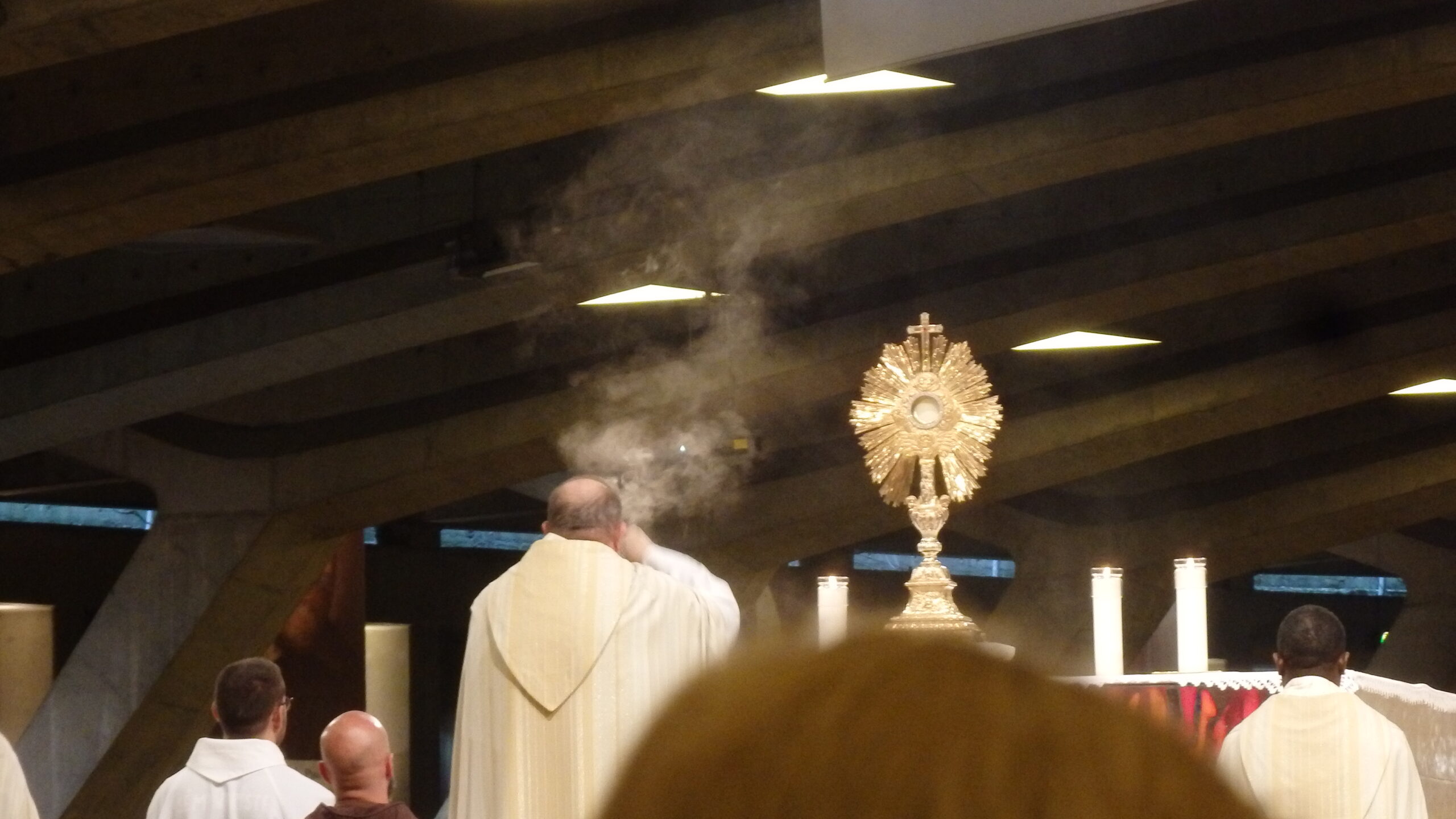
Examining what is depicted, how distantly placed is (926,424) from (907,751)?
5260 mm

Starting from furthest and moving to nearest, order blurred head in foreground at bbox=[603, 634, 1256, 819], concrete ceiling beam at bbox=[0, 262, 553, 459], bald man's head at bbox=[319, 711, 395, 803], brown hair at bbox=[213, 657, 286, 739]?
concrete ceiling beam at bbox=[0, 262, 553, 459]
brown hair at bbox=[213, 657, 286, 739]
bald man's head at bbox=[319, 711, 395, 803]
blurred head in foreground at bbox=[603, 634, 1256, 819]

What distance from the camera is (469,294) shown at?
1066 cm

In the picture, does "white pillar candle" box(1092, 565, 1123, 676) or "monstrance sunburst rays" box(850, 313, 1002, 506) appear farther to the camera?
"monstrance sunburst rays" box(850, 313, 1002, 506)

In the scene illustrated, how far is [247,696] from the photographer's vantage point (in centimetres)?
478

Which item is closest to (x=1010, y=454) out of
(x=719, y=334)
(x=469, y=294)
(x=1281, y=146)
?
(x=719, y=334)

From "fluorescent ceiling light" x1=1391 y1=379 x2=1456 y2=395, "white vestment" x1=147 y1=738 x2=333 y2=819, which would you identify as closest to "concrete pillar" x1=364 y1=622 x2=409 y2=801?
"fluorescent ceiling light" x1=1391 y1=379 x2=1456 y2=395

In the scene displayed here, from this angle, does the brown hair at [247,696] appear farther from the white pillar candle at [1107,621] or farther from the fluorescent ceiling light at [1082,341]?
the fluorescent ceiling light at [1082,341]

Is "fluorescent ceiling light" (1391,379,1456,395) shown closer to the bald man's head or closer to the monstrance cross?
the monstrance cross

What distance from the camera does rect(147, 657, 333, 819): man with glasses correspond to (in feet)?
15.8

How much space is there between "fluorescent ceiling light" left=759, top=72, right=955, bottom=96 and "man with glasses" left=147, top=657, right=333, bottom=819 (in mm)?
3503

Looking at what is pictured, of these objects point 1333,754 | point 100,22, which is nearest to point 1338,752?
point 1333,754

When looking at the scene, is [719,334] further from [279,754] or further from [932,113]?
[279,754]

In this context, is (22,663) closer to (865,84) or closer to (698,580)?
(865,84)

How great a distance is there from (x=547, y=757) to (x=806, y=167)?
4978 millimetres
